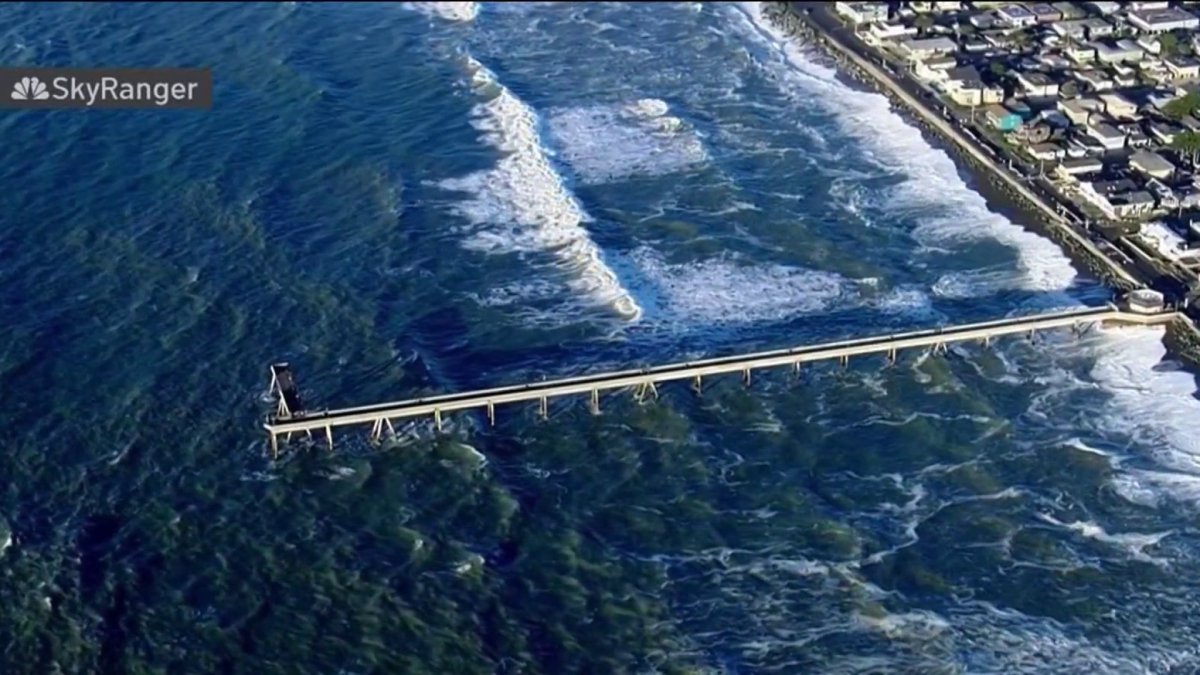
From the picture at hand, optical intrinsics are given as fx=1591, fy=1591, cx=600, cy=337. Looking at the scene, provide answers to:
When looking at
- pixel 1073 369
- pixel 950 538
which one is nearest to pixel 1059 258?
pixel 1073 369

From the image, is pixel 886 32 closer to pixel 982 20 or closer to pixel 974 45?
pixel 974 45

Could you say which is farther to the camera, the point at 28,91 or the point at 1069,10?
the point at 1069,10

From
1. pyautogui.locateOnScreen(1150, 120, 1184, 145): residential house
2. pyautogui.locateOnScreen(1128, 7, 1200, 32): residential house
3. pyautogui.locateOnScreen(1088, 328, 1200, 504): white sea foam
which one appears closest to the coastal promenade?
pyautogui.locateOnScreen(1088, 328, 1200, 504): white sea foam

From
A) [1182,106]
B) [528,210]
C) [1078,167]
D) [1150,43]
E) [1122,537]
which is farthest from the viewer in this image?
[1150,43]

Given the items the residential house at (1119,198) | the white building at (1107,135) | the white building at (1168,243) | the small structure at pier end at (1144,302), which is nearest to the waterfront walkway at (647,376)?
the small structure at pier end at (1144,302)

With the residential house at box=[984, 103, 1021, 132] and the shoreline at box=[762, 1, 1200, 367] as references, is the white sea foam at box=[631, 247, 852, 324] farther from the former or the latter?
the residential house at box=[984, 103, 1021, 132]

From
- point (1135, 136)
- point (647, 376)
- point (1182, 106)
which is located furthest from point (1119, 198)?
point (647, 376)
